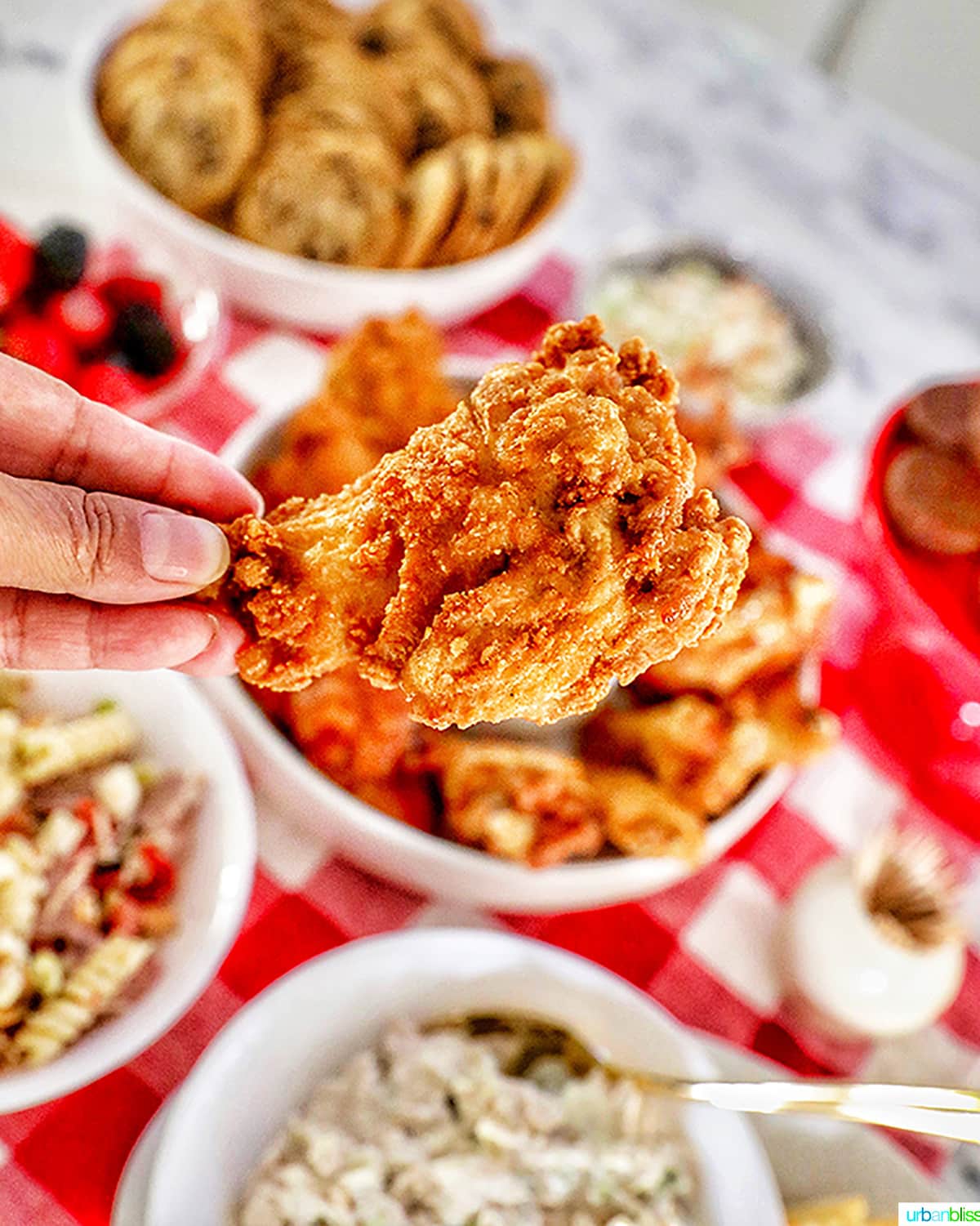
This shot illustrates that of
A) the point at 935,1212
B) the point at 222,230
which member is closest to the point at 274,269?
the point at 222,230

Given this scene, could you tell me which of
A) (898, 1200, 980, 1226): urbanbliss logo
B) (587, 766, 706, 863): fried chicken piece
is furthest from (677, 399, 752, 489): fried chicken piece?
(898, 1200, 980, 1226): urbanbliss logo

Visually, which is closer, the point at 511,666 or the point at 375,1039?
the point at 511,666

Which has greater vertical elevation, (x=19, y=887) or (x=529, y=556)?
(x=529, y=556)

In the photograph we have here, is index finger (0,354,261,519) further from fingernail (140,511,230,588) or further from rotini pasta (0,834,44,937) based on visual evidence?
rotini pasta (0,834,44,937)

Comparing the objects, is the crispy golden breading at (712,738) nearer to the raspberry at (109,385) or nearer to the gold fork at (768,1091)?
the gold fork at (768,1091)

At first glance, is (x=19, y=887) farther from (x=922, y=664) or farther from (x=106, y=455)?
(x=922, y=664)

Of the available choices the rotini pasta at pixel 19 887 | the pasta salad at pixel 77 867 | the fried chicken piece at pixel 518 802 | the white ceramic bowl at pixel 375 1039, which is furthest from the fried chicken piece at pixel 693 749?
the rotini pasta at pixel 19 887
